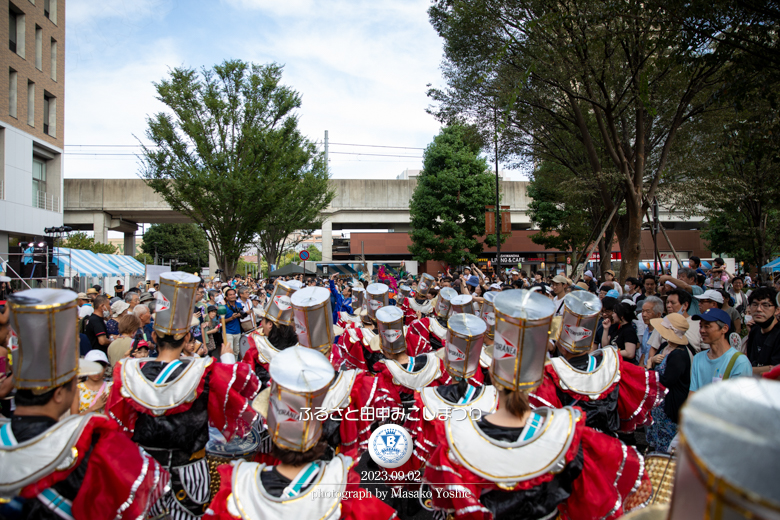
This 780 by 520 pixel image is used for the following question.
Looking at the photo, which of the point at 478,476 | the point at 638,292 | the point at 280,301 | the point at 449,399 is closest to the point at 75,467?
the point at 478,476

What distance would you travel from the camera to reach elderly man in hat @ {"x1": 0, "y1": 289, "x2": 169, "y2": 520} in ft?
6.86

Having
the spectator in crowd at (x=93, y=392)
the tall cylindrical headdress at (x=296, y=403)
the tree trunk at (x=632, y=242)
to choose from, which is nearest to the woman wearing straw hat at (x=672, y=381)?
the tall cylindrical headdress at (x=296, y=403)

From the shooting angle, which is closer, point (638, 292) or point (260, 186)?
point (638, 292)

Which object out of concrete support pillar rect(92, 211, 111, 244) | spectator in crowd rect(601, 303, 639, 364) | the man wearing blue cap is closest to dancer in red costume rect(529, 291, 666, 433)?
the man wearing blue cap

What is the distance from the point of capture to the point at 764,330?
17.3 feet

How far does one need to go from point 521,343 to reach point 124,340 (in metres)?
5.18

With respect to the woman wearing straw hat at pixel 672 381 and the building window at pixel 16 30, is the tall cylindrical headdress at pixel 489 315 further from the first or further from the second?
the building window at pixel 16 30

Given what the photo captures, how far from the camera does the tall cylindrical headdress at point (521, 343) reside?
8.47 ft

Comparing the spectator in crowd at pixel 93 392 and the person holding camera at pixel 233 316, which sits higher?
the spectator in crowd at pixel 93 392

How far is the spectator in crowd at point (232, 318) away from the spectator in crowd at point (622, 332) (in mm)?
7271

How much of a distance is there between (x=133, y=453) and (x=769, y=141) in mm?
9446

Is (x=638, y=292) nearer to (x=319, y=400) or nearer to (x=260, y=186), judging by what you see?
(x=319, y=400)

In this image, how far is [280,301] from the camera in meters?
5.48

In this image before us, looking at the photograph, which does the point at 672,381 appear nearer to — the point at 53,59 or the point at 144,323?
the point at 144,323
